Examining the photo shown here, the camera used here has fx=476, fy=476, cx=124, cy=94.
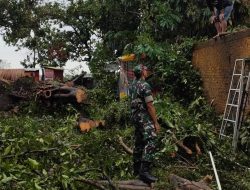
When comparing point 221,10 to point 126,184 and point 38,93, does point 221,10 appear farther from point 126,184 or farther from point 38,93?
point 126,184

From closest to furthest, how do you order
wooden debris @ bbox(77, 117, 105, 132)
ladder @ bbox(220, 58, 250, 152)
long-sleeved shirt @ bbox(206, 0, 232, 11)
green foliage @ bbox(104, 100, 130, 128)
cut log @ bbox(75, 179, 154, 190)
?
1. cut log @ bbox(75, 179, 154, 190)
2. ladder @ bbox(220, 58, 250, 152)
3. long-sleeved shirt @ bbox(206, 0, 232, 11)
4. wooden debris @ bbox(77, 117, 105, 132)
5. green foliage @ bbox(104, 100, 130, 128)

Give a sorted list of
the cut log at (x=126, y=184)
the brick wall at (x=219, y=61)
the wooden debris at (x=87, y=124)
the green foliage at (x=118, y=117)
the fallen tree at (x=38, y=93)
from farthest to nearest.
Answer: the fallen tree at (x=38, y=93) → the green foliage at (x=118, y=117) → the wooden debris at (x=87, y=124) → the brick wall at (x=219, y=61) → the cut log at (x=126, y=184)

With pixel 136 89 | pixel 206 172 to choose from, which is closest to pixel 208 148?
pixel 206 172

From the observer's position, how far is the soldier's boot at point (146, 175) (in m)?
6.78

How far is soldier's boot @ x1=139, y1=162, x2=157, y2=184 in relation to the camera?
267 inches

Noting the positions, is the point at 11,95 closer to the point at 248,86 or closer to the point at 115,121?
the point at 115,121

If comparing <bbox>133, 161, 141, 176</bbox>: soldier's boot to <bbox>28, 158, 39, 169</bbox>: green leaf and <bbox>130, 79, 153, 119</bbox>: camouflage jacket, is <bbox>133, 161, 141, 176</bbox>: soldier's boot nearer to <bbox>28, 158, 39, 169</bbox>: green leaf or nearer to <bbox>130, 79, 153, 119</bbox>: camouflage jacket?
<bbox>130, 79, 153, 119</bbox>: camouflage jacket

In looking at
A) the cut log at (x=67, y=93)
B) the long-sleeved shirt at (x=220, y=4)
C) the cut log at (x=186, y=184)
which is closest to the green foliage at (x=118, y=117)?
the cut log at (x=67, y=93)

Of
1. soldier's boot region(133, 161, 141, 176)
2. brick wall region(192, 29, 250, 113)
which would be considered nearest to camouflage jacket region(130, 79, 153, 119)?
soldier's boot region(133, 161, 141, 176)

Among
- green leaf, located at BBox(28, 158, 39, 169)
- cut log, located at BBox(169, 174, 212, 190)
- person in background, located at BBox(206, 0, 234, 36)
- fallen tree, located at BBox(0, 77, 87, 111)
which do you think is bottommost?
cut log, located at BBox(169, 174, 212, 190)

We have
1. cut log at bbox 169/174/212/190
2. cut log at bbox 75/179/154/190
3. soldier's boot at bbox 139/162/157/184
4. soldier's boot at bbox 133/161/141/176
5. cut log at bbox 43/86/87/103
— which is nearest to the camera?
cut log at bbox 169/174/212/190

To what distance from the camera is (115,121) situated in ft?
39.6

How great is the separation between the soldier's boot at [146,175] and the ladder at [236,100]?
9.06 ft

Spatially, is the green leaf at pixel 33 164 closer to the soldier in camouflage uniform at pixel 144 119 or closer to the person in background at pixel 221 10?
the soldier in camouflage uniform at pixel 144 119
